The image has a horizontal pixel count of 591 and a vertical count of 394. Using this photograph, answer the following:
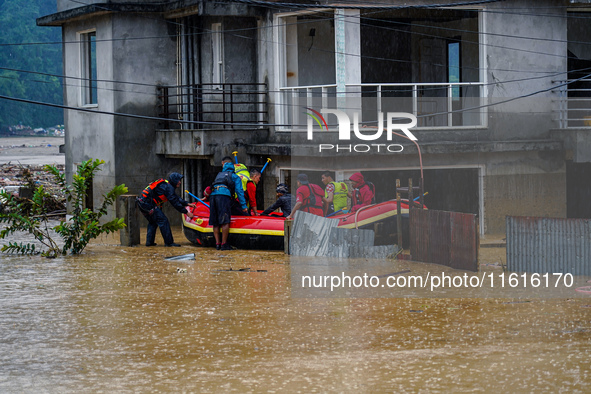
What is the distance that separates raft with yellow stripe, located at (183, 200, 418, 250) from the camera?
1448cm

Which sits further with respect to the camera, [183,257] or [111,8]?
[111,8]

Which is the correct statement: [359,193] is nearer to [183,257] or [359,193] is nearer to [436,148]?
[436,148]

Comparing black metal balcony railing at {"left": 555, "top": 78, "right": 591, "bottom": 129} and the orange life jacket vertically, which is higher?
black metal balcony railing at {"left": 555, "top": 78, "right": 591, "bottom": 129}

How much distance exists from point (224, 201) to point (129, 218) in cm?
242

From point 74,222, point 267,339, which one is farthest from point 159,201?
point 267,339

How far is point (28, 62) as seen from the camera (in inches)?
2953

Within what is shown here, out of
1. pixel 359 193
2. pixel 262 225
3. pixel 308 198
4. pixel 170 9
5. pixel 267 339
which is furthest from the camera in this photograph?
pixel 170 9

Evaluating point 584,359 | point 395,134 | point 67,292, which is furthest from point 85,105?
point 584,359

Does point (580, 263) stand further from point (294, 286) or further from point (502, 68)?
point (502, 68)

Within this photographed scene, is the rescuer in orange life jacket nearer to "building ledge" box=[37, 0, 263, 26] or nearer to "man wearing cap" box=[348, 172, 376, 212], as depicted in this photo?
"man wearing cap" box=[348, 172, 376, 212]

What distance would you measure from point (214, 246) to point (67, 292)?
5.30 metres

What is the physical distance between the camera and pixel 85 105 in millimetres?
22609

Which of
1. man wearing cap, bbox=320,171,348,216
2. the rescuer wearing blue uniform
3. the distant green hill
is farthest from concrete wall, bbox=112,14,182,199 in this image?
the distant green hill

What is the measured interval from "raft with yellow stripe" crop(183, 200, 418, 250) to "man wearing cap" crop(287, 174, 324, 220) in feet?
1.57
